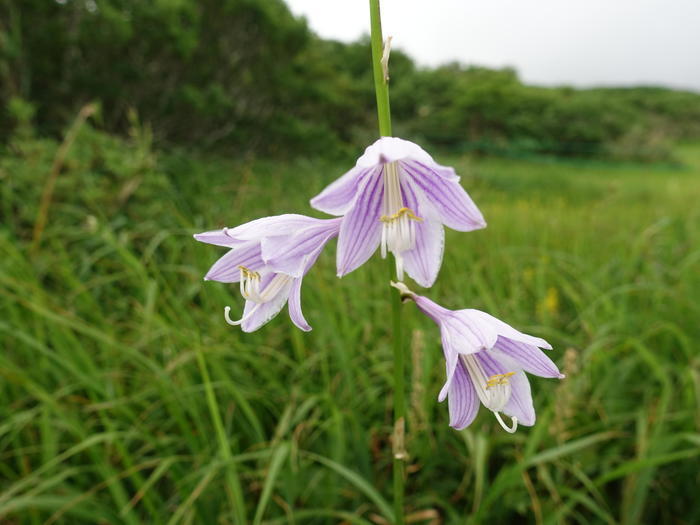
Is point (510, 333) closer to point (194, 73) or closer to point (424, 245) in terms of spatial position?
point (424, 245)

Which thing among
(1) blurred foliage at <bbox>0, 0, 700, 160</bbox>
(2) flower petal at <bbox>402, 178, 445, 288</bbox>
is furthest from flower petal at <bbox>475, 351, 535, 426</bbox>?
(1) blurred foliage at <bbox>0, 0, 700, 160</bbox>

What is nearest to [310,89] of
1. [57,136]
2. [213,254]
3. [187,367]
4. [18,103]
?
[57,136]

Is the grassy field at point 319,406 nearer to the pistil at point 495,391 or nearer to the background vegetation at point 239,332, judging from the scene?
the background vegetation at point 239,332

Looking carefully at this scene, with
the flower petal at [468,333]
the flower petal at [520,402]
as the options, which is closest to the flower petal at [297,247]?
the flower petal at [468,333]

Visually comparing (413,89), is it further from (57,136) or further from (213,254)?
(213,254)

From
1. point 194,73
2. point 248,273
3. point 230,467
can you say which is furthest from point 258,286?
point 194,73

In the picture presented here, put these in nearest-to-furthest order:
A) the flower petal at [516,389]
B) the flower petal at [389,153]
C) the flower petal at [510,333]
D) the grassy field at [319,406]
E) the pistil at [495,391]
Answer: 1. the flower petal at [389,153]
2. the flower petal at [510,333]
3. the pistil at [495,391]
4. the flower petal at [516,389]
5. the grassy field at [319,406]
